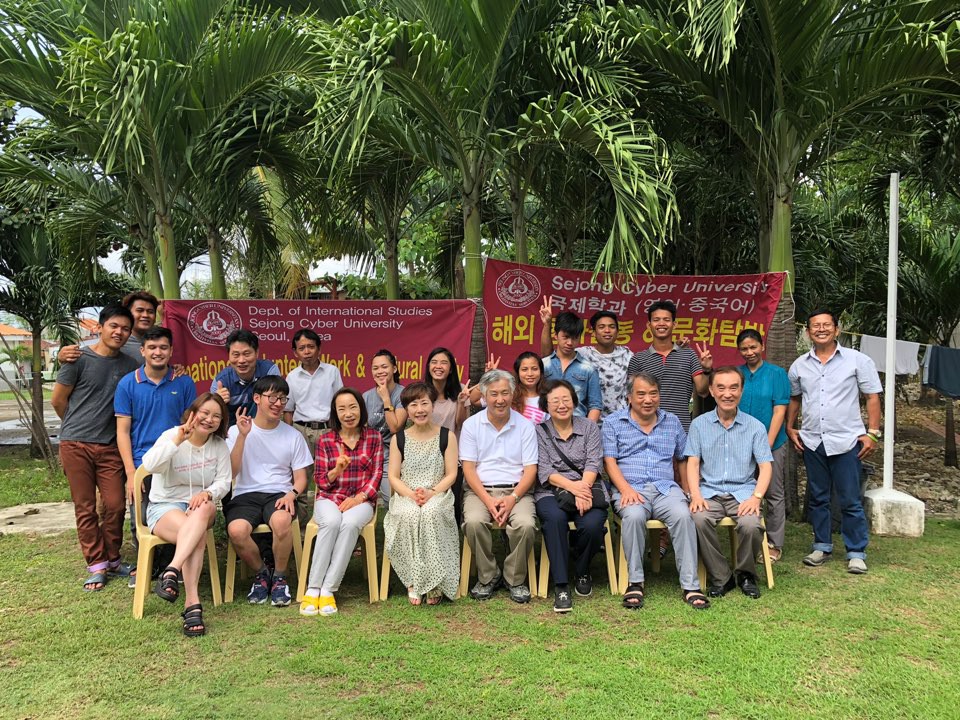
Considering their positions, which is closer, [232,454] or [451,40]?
[232,454]

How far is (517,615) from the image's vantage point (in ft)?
12.7

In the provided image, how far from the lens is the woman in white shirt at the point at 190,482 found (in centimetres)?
378

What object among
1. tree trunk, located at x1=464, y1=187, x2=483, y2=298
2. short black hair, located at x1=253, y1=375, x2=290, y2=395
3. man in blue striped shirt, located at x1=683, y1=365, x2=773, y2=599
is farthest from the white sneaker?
short black hair, located at x1=253, y1=375, x2=290, y2=395

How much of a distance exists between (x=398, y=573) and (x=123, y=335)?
2257 mm

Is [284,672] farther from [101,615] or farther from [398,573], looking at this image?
[101,615]

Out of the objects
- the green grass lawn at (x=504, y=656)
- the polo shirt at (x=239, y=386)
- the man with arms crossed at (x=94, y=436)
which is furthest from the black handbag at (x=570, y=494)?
the man with arms crossed at (x=94, y=436)

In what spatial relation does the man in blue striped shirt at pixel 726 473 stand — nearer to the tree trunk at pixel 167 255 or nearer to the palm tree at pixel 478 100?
the palm tree at pixel 478 100

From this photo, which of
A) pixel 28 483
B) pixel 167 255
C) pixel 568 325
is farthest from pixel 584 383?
pixel 28 483

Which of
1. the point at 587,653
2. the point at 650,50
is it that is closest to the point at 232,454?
the point at 587,653

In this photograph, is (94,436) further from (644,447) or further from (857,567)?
(857,567)

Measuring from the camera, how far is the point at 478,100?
5.09m

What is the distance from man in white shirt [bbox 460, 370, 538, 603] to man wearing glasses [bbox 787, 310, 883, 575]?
Result: 1915 millimetres

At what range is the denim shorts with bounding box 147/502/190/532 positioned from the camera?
157 inches

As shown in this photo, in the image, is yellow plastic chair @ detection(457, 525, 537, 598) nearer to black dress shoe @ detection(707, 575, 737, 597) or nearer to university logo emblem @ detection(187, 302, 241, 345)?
black dress shoe @ detection(707, 575, 737, 597)
